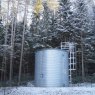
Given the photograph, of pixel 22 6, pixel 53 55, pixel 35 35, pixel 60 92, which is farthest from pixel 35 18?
pixel 60 92

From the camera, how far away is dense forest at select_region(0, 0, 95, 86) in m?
29.8

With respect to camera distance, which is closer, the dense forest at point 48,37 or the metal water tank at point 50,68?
the metal water tank at point 50,68

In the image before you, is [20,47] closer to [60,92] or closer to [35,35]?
[35,35]

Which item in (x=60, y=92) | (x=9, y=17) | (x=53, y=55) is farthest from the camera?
(x=9, y=17)

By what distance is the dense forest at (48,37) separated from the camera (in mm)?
29797

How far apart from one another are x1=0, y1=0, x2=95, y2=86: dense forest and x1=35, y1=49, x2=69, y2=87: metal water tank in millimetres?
7730

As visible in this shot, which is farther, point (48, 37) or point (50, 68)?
point (48, 37)

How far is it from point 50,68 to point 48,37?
31.7 ft

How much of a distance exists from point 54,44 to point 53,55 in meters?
10.2

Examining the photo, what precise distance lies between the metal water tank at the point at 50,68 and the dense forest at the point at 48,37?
7730 millimetres

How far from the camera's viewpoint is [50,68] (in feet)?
68.3

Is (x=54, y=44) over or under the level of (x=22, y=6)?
under

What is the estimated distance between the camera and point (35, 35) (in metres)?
30.3

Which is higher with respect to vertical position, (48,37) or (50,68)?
(48,37)
